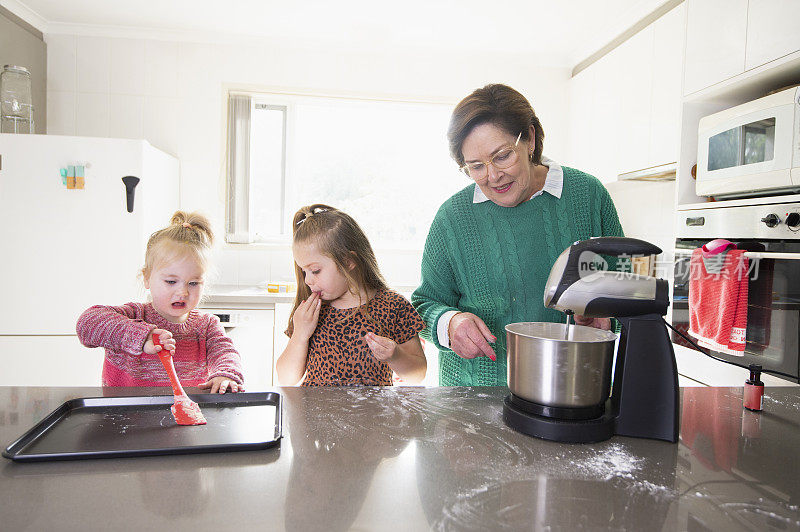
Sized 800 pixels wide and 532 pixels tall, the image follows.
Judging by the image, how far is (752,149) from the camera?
1.77m

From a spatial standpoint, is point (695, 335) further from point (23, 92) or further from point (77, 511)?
point (23, 92)

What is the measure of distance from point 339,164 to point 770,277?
8.56 feet

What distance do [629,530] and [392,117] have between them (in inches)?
134

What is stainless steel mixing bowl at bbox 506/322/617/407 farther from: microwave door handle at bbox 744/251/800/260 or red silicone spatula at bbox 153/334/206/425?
microwave door handle at bbox 744/251/800/260

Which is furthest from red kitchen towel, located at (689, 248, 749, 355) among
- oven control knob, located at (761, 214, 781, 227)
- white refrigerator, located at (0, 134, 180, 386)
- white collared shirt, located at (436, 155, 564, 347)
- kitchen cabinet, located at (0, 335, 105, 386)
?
kitchen cabinet, located at (0, 335, 105, 386)

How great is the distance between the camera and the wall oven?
5.26 feet

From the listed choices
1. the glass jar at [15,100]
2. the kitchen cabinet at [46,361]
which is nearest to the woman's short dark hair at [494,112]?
the kitchen cabinet at [46,361]

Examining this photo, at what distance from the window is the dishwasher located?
0.71m

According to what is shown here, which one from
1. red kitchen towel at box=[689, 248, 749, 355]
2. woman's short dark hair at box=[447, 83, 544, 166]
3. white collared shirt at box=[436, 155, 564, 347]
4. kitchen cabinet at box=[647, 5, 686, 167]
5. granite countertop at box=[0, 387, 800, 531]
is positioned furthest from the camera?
kitchen cabinet at box=[647, 5, 686, 167]

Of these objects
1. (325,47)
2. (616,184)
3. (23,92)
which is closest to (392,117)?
(325,47)

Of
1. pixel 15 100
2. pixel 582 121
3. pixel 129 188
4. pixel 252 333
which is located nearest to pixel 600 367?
pixel 252 333

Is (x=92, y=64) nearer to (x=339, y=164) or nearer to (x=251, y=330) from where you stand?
(x=339, y=164)

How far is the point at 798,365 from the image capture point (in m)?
1.57

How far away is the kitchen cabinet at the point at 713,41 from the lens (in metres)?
1.86
